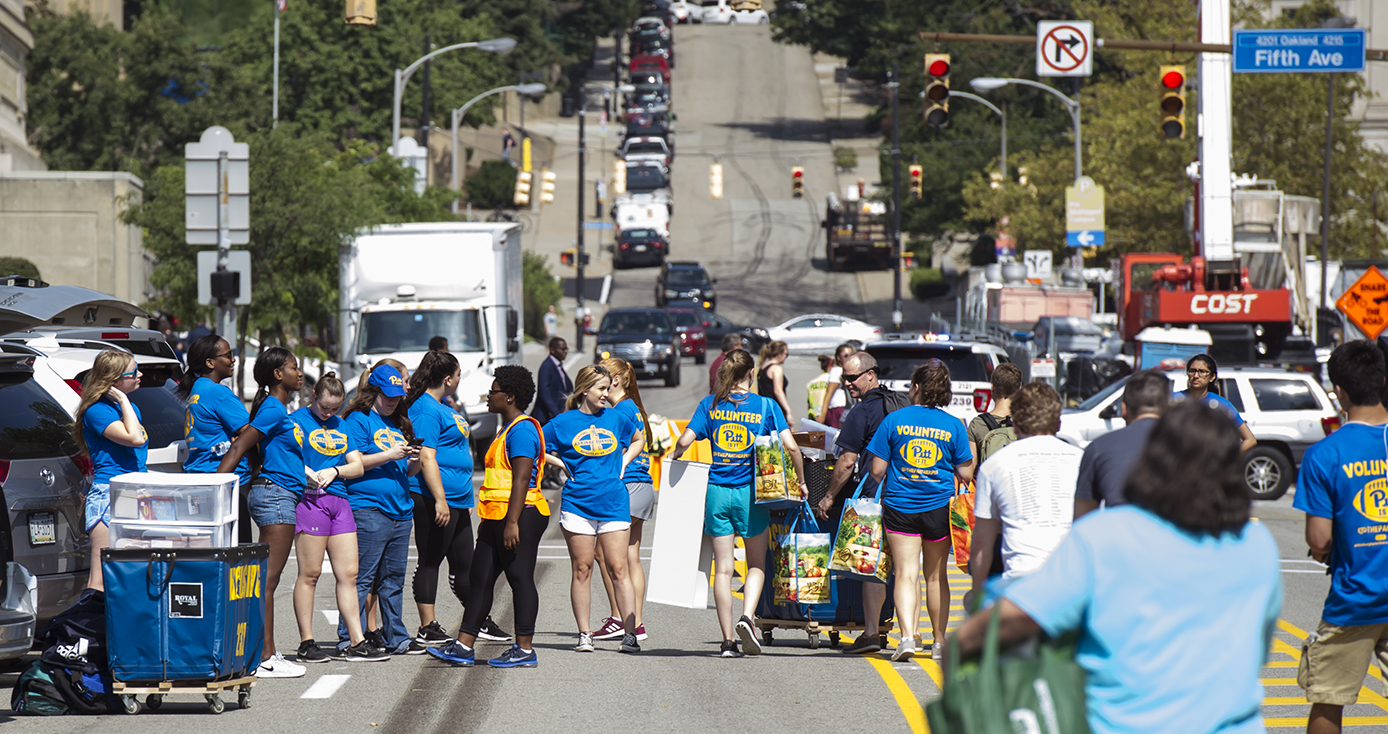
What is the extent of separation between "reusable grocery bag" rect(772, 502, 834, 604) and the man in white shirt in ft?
9.23

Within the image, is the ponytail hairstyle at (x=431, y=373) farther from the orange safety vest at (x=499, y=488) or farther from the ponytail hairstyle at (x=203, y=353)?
the ponytail hairstyle at (x=203, y=353)

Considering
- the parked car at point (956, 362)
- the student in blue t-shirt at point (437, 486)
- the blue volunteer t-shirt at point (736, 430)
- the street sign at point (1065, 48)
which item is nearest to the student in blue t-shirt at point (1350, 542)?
the blue volunteer t-shirt at point (736, 430)

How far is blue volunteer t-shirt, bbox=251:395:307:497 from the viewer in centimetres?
879

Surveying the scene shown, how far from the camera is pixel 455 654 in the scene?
911 centimetres

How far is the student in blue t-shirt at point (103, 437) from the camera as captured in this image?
8562 millimetres

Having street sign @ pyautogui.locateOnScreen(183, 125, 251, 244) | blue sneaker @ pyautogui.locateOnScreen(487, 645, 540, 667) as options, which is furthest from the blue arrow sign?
blue sneaker @ pyautogui.locateOnScreen(487, 645, 540, 667)

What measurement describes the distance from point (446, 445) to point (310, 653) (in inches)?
58.6

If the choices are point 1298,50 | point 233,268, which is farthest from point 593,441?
point 1298,50

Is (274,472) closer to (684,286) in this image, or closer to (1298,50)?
(1298,50)

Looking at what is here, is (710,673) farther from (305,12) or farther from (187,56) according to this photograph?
(305,12)

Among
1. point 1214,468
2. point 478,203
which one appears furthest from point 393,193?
point 478,203

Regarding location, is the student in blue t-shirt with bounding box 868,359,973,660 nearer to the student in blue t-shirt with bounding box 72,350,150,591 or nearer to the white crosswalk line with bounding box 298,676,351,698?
the white crosswalk line with bounding box 298,676,351,698

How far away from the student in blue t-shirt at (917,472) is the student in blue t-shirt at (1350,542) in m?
3.02

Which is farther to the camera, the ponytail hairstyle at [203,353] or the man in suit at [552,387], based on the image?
the man in suit at [552,387]
